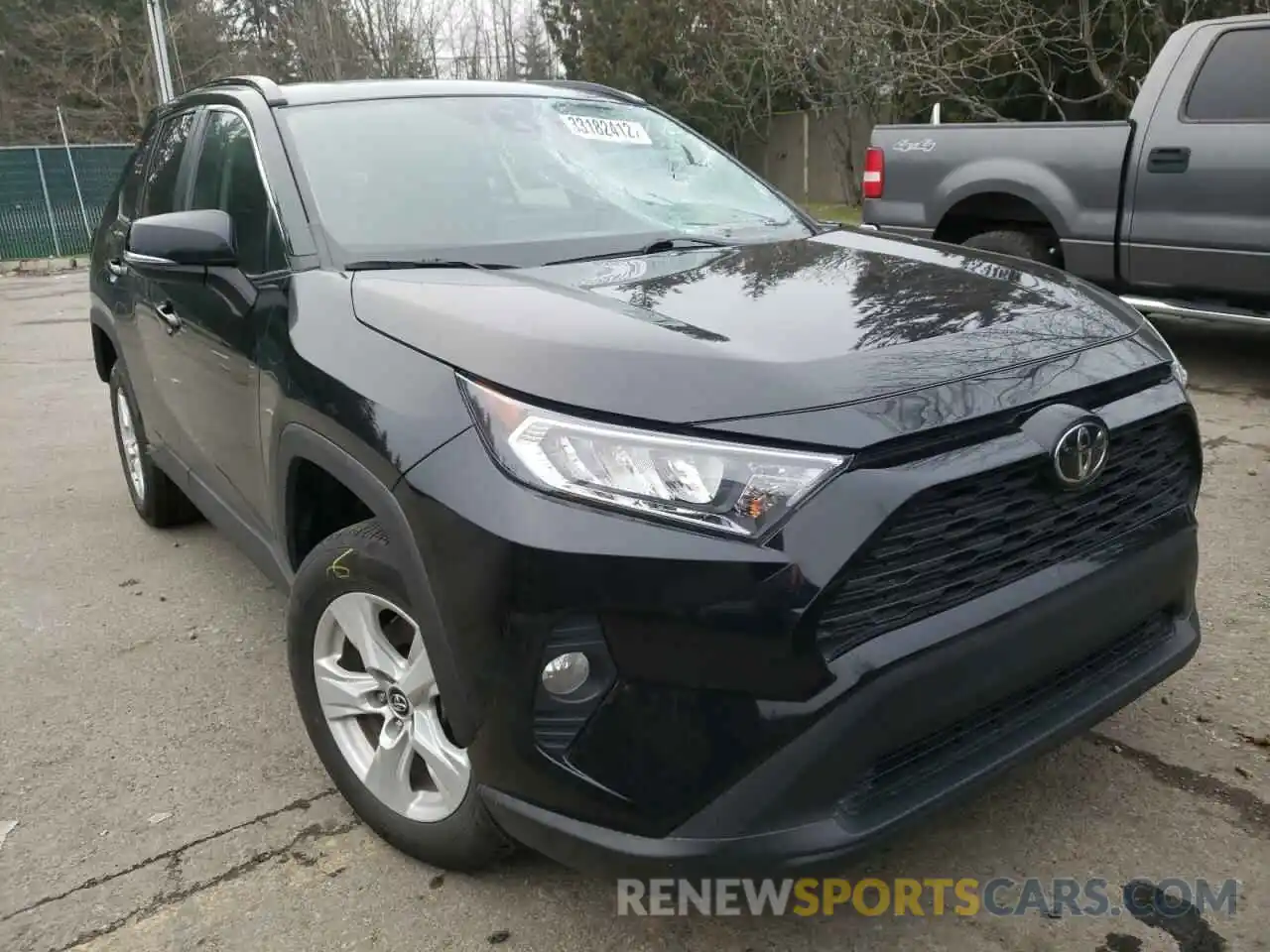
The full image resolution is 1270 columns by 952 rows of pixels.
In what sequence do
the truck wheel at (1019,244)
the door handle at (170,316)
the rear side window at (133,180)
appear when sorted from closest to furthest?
the door handle at (170,316) < the rear side window at (133,180) < the truck wheel at (1019,244)

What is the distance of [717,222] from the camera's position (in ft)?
10.4

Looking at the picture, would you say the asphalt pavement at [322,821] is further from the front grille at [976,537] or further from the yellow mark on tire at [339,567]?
→ the yellow mark on tire at [339,567]

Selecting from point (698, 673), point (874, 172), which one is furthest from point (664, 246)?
point (874, 172)

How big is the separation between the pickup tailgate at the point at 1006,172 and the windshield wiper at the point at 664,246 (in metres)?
3.92

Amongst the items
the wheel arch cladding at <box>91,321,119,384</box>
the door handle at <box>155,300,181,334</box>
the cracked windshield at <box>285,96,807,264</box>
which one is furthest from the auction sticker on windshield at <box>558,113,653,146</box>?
the wheel arch cladding at <box>91,321,119,384</box>

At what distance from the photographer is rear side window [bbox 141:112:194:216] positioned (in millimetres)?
3699

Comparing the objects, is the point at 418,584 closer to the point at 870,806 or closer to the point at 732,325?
the point at 732,325

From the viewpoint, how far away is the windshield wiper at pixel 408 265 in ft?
8.17

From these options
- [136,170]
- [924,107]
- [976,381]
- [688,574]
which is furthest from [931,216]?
[924,107]

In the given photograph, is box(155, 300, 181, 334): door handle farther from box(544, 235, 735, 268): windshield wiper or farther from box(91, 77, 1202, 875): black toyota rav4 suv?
box(544, 235, 735, 268): windshield wiper

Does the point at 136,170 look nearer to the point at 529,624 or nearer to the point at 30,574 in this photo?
the point at 30,574

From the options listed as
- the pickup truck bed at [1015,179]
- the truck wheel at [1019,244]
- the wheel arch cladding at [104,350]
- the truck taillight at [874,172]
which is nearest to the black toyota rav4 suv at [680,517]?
the wheel arch cladding at [104,350]

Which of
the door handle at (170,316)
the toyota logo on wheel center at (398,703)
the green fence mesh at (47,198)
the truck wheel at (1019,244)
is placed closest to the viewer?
the toyota logo on wheel center at (398,703)

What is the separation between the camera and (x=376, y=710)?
7.55 ft
